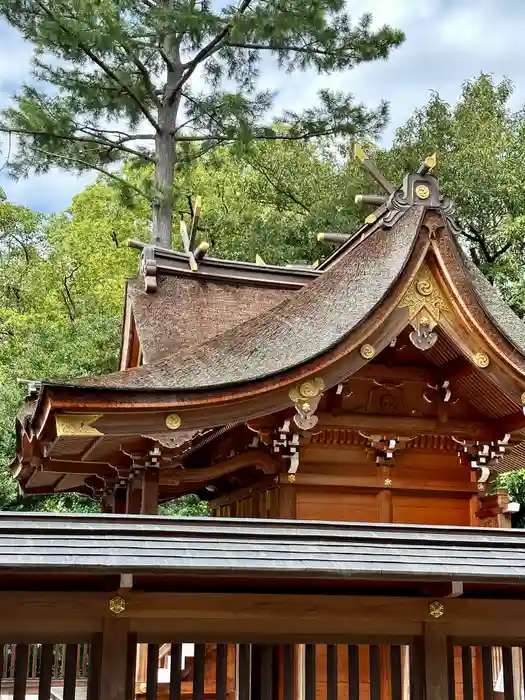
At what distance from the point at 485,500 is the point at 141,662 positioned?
385 centimetres

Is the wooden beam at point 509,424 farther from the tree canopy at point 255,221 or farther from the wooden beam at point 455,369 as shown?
the tree canopy at point 255,221

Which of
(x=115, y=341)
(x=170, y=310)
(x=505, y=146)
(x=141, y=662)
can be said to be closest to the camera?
(x=141, y=662)

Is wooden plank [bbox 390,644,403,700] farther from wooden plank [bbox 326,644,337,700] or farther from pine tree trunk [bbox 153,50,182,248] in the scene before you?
pine tree trunk [bbox 153,50,182,248]

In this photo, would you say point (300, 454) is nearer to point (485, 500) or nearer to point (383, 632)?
point (485, 500)

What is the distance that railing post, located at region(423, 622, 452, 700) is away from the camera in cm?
467

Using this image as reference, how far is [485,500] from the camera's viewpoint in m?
7.34

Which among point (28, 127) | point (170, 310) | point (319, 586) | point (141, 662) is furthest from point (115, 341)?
point (319, 586)

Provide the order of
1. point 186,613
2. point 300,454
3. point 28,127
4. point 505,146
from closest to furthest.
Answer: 1. point 186,613
2. point 300,454
3. point 28,127
4. point 505,146

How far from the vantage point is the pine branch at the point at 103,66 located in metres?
16.0

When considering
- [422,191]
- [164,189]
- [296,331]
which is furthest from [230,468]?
[164,189]

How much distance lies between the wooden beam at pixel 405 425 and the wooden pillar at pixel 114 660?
9.80 feet

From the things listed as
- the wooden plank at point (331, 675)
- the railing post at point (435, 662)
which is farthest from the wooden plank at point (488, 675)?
the wooden plank at point (331, 675)

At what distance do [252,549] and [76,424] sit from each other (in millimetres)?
1910

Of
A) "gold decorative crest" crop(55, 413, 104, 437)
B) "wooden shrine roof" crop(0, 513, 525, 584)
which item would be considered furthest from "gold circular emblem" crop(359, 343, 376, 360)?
"gold decorative crest" crop(55, 413, 104, 437)
